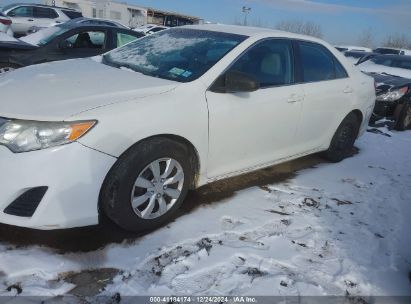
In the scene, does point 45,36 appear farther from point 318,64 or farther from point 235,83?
point 235,83

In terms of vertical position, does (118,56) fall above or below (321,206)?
above

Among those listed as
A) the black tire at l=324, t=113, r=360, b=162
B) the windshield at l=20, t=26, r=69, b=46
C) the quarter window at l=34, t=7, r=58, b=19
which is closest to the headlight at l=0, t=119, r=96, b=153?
the black tire at l=324, t=113, r=360, b=162

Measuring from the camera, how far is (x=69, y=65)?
11.8 ft

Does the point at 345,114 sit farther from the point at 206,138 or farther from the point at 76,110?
the point at 76,110

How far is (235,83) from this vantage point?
10.4 feet

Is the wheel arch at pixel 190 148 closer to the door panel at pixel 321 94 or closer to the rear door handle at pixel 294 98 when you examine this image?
the rear door handle at pixel 294 98

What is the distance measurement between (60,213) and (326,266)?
1871 millimetres

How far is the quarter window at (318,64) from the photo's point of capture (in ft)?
13.6

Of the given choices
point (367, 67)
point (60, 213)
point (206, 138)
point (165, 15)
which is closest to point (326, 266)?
point (206, 138)

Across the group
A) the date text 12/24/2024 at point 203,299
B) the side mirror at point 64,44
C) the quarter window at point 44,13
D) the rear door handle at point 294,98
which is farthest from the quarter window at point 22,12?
the date text 12/24/2024 at point 203,299

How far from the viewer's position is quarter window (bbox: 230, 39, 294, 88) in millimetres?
3529

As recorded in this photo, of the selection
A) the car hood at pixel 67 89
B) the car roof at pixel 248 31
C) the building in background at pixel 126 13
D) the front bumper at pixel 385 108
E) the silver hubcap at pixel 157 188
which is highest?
the car roof at pixel 248 31

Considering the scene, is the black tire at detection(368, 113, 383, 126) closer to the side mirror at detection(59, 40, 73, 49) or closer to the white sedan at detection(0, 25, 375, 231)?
the white sedan at detection(0, 25, 375, 231)

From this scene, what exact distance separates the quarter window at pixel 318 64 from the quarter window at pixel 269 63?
25 centimetres
